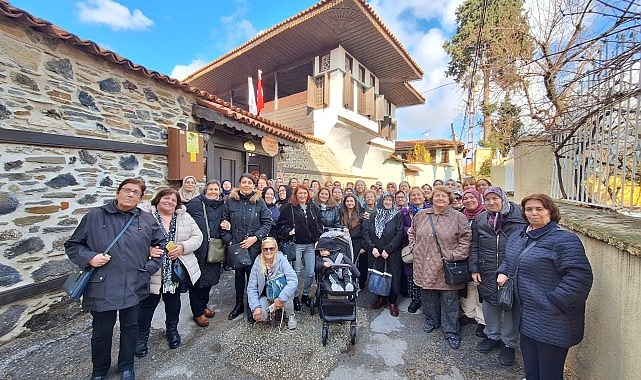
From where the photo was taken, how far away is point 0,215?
2799mm

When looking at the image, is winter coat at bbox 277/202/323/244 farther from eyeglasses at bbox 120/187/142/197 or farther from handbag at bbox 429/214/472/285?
eyeglasses at bbox 120/187/142/197

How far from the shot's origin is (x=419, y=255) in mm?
3109

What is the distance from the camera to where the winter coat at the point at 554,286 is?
1.68 m

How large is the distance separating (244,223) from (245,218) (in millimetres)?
59

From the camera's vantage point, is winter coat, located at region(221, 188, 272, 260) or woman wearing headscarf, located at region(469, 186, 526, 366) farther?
winter coat, located at region(221, 188, 272, 260)

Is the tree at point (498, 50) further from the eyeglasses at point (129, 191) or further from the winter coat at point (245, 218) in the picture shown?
the eyeglasses at point (129, 191)

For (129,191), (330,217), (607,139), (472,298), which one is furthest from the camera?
(330,217)

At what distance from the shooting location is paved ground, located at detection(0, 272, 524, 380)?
240 cm

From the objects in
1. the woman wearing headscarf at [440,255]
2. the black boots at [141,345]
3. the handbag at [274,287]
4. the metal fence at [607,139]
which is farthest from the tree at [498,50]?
the black boots at [141,345]

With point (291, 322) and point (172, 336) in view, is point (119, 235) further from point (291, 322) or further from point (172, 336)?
point (291, 322)

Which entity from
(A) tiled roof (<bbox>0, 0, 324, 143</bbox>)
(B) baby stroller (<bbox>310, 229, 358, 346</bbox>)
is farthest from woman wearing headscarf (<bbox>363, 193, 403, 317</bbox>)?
(A) tiled roof (<bbox>0, 0, 324, 143</bbox>)

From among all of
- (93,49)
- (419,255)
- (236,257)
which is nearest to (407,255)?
(419,255)

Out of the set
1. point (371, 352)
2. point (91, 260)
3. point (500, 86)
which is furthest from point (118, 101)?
point (500, 86)

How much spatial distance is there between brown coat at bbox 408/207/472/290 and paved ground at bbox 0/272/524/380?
0.60 m
